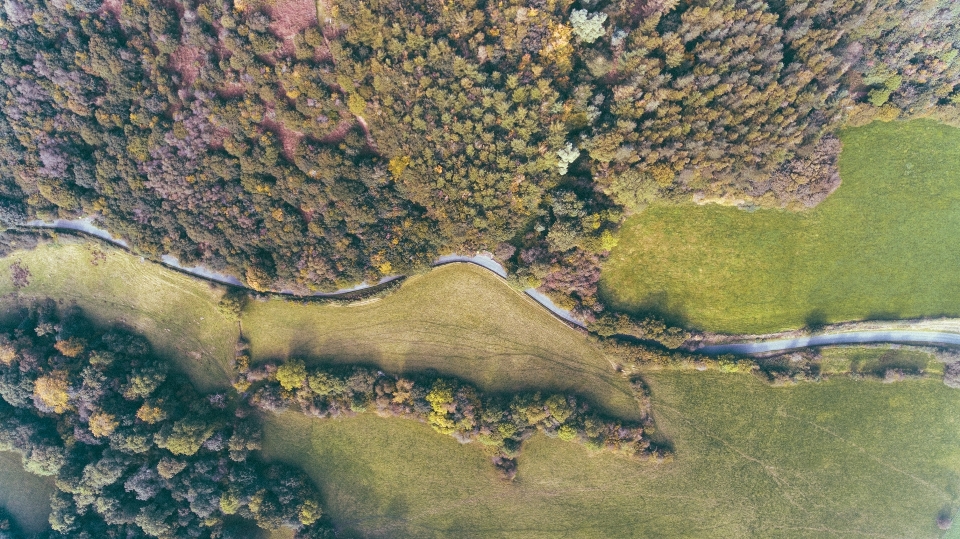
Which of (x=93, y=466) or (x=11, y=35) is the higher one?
(x=11, y=35)

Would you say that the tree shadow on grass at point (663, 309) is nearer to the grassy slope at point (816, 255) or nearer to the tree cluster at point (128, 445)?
the grassy slope at point (816, 255)

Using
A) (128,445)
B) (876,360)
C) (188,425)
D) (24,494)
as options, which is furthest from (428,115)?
(24,494)

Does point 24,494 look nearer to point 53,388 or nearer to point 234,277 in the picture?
point 53,388

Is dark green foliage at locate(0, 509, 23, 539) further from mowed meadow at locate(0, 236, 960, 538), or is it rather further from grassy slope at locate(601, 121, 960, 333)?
grassy slope at locate(601, 121, 960, 333)

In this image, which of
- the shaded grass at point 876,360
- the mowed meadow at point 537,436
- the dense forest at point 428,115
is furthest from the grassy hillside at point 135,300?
the shaded grass at point 876,360

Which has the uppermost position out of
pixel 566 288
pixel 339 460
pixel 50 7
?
pixel 50 7

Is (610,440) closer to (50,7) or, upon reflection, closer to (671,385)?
(671,385)

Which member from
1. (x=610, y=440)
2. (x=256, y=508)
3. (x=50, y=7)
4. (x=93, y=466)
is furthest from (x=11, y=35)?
(x=610, y=440)
